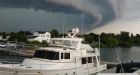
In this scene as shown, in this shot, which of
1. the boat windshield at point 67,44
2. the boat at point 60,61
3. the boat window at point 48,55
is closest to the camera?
the boat at point 60,61

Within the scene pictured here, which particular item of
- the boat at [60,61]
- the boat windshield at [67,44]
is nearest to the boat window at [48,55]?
the boat at [60,61]

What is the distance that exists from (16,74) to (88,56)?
22.8ft

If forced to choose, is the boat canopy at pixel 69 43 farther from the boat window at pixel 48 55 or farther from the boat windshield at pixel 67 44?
the boat window at pixel 48 55

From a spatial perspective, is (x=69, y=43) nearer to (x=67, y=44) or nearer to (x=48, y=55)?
(x=67, y=44)

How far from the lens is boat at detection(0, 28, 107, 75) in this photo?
27.3 m

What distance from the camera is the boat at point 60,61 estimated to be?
27297 mm

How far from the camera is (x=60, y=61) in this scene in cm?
2803

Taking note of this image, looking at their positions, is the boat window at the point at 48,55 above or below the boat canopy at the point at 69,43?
below

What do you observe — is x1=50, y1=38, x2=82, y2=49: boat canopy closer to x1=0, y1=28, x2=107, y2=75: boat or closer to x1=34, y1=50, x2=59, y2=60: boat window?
x1=0, y1=28, x2=107, y2=75: boat

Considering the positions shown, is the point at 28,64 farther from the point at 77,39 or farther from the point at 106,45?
the point at 106,45

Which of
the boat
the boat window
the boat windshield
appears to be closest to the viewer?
the boat

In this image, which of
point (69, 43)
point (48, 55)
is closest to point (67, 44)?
point (69, 43)

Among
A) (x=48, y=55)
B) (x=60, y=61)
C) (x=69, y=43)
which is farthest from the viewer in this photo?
(x=69, y=43)

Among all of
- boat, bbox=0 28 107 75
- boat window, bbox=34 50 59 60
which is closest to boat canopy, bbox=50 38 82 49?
boat, bbox=0 28 107 75
